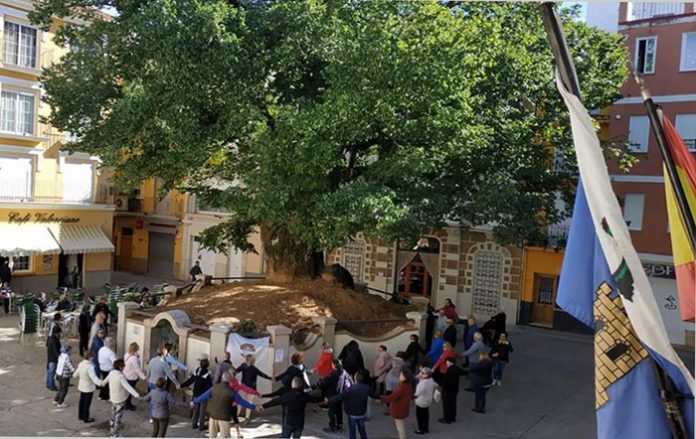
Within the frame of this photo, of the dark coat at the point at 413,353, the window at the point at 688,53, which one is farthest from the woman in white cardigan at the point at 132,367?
the window at the point at 688,53

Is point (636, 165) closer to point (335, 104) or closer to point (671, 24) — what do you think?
point (671, 24)

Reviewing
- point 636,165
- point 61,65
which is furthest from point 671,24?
point 61,65

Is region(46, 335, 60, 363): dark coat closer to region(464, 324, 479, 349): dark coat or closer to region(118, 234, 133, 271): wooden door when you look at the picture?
region(464, 324, 479, 349): dark coat

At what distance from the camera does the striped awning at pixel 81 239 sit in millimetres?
28078

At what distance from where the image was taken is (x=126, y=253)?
1447 inches

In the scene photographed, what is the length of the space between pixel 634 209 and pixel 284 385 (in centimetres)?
1608

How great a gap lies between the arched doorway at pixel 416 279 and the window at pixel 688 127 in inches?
434

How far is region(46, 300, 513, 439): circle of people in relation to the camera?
11695 millimetres

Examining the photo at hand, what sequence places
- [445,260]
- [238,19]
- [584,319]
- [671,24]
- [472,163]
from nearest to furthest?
[584,319], [238,19], [472,163], [671,24], [445,260]

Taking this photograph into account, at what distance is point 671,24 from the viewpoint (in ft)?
72.2

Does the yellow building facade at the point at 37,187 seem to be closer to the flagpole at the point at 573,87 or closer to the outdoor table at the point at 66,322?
the outdoor table at the point at 66,322

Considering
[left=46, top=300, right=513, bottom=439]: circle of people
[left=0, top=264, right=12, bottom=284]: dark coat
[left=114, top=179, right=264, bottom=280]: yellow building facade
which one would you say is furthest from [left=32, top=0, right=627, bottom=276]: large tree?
[left=114, top=179, right=264, bottom=280]: yellow building facade

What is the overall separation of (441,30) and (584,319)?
31.8 feet

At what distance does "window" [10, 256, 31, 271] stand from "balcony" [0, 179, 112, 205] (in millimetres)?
2398
